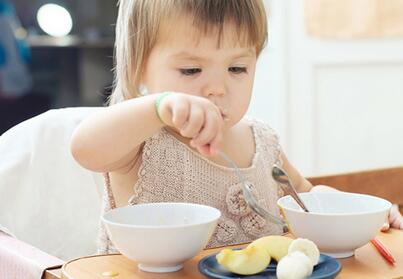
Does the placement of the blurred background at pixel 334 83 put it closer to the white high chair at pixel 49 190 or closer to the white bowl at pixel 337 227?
the white high chair at pixel 49 190

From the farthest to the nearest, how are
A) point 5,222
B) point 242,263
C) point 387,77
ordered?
1. point 387,77
2. point 5,222
3. point 242,263

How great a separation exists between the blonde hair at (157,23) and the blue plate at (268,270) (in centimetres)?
36

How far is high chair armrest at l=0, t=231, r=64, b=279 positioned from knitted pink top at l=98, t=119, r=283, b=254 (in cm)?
16

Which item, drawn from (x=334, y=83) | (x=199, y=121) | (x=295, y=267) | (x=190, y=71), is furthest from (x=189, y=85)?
(x=334, y=83)

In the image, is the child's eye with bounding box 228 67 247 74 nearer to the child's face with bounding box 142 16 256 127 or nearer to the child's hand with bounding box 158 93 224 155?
the child's face with bounding box 142 16 256 127

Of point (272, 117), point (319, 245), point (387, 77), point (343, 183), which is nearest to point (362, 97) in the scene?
point (387, 77)

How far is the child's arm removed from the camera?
0.75 m

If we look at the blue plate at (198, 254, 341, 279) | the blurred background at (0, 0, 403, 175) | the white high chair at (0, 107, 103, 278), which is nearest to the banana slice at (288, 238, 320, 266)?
the blue plate at (198, 254, 341, 279)

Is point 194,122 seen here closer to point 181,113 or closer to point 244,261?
point 181,113

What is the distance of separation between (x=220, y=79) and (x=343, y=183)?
40 centimetres

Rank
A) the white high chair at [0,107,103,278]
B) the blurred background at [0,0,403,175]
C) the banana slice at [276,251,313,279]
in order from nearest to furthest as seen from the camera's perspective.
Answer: the banana slice at [276,251,313,279]
the white high chair at [0,107,103,278]
the blurred background at [0,0,403,175]

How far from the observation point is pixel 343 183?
1.30 m

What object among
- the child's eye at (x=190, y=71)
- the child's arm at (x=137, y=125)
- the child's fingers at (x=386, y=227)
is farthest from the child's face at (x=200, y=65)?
the child's fingers at (x=386, y=227)

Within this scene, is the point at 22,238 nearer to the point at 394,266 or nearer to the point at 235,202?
the point at 235,202
